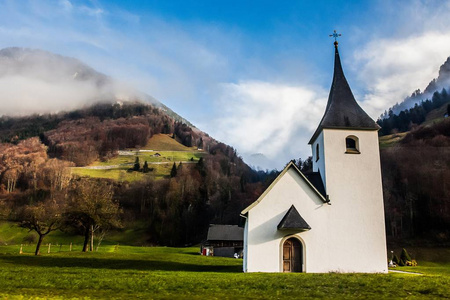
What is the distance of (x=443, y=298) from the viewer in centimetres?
1170

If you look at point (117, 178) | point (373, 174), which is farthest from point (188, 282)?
point (117, 178)

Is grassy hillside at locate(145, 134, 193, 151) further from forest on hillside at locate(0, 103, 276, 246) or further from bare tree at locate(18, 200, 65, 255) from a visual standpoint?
bare tree at locate(18, 200, 65, 255)

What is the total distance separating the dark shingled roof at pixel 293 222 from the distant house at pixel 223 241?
4164 centimetres

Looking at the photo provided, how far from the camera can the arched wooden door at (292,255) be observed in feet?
74.7

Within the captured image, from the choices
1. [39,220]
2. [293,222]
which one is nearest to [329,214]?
[293,222]

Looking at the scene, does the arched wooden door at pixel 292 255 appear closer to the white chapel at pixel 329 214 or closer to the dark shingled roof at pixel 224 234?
the white chapel at pixel 329 214

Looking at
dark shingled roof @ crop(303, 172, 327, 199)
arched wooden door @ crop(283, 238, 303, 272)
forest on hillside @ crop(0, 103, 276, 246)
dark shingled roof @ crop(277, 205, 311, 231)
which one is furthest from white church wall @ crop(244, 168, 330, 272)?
forest on hillside @ crop(0, 103, 276, 246)

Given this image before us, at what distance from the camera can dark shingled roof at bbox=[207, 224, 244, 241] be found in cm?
6469

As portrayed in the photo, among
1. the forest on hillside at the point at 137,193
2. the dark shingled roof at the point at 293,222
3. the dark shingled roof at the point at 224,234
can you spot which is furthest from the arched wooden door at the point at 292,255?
the dark shingled roof at the point at 224,234

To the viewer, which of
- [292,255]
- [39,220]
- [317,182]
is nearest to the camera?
[292,255]

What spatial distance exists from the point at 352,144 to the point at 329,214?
5824 millimetres

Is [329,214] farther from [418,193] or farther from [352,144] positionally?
[418,193]

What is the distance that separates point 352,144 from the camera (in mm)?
26188

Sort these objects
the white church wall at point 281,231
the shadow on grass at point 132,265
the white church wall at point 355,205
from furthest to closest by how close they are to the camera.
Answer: the shadow on grass at point 132,265 < the white church wall at point 355,205 < the white church wall at point 281,231
